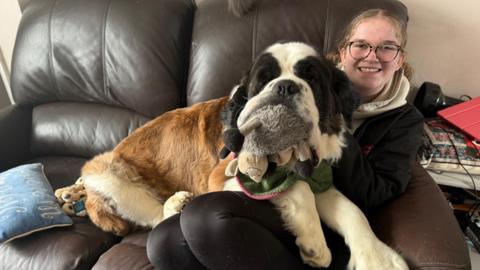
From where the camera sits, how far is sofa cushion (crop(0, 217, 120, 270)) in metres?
1.48

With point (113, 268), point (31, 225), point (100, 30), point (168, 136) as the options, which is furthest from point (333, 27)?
point (31, 225)

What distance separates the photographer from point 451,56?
1.99m

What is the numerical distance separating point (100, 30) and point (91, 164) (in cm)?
88

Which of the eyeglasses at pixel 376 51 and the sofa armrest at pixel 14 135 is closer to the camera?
the eyeglasses at pixel 376 51

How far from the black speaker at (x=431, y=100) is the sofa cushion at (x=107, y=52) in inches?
52.5

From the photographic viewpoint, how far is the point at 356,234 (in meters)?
1.10

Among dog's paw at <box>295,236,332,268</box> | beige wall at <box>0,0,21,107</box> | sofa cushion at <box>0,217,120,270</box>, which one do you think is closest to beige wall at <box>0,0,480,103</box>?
dog's paw at <box>295,236,332,268</box>

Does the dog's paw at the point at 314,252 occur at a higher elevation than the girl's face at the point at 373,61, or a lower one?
lower

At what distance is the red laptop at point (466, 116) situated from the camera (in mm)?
1758

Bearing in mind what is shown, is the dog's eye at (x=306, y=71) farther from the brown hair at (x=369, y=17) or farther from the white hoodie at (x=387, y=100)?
the brown hair at (x=369, y=17)

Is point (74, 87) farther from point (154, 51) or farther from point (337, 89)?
point (337, 89)

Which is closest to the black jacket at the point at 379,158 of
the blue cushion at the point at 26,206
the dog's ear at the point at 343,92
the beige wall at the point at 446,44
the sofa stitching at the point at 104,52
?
the dog's ear at the point at 343,92

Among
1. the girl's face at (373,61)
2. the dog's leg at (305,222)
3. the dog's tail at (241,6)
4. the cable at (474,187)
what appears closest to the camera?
the dog's leg at (305,222)

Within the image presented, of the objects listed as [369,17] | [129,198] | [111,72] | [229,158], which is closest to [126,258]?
[129,198]
